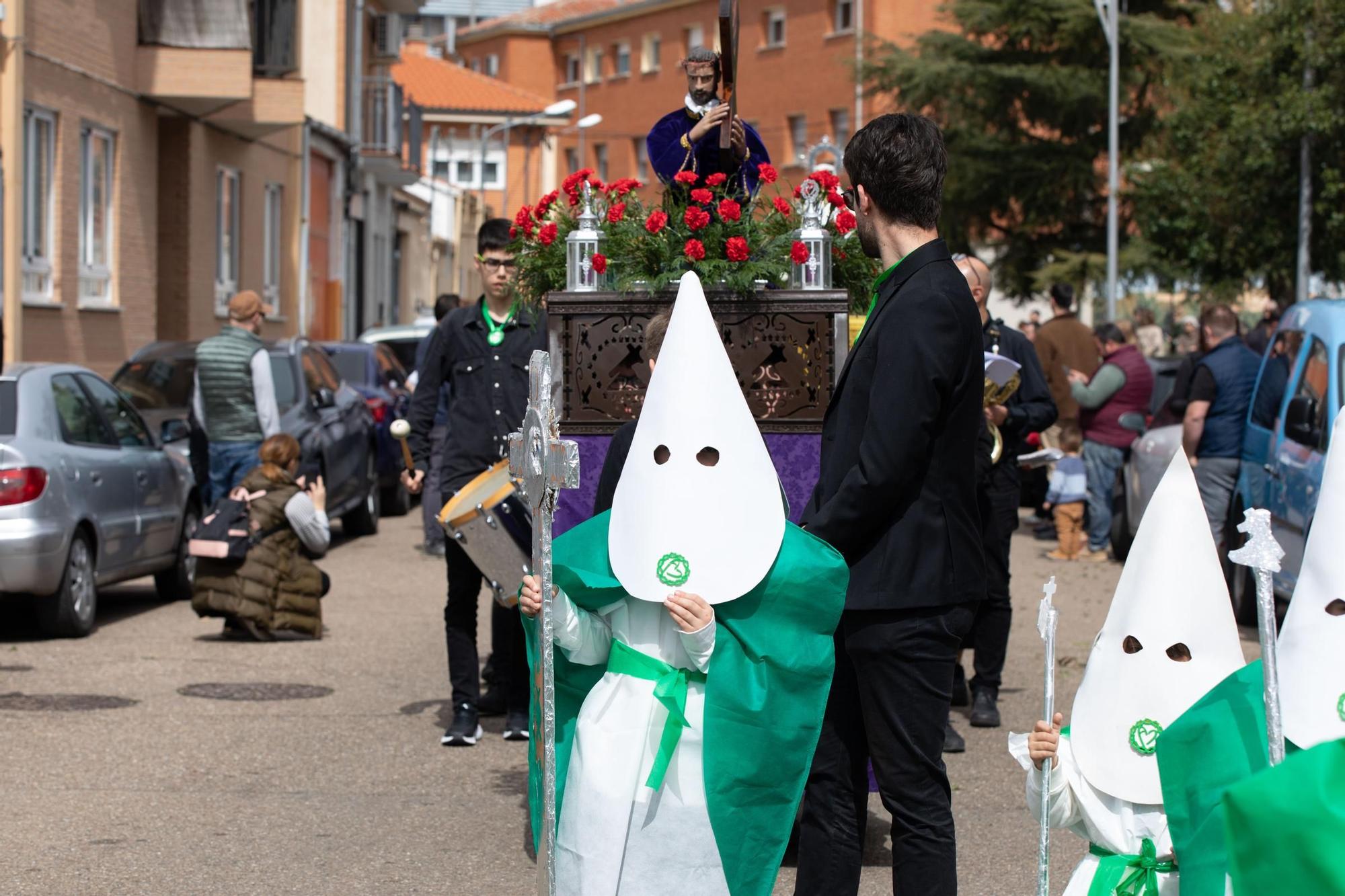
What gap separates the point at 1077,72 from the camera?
4359 cm

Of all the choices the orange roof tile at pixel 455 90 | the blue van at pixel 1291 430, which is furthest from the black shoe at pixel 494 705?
the orange roof tile at pixel 455 90

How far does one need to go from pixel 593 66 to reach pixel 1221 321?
2534 inches

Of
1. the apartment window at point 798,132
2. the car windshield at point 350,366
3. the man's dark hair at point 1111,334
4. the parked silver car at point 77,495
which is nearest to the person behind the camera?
the parked silver car at point 77,495

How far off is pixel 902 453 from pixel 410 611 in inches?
326

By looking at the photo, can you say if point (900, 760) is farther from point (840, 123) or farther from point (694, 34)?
point (694, 34)

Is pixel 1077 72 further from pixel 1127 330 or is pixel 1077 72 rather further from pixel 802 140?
pixel 1127 330

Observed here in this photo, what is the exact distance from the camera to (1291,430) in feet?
35.4

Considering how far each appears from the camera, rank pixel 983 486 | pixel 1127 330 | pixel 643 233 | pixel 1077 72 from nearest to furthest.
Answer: pixel 643 233 → pixel 983 486 → pixel 1127 330 → pixel 1077 72

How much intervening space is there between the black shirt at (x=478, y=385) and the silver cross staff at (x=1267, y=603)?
15.6 ft

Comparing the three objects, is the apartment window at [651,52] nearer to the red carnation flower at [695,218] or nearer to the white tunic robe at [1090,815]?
the red carnation flower at [695,218]

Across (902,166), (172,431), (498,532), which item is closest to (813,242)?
(498,532)

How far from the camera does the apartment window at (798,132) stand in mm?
61000

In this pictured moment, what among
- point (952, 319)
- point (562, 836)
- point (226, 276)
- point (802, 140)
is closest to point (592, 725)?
point (562, 836)

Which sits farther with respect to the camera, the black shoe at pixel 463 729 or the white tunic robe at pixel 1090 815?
the black shoe at pixel 463 729
